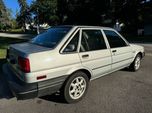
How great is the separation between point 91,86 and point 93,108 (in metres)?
1.27

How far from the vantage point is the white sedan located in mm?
3654

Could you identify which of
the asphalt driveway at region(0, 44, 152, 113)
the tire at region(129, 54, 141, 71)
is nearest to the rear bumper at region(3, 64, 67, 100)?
the asphalt driveway at region(0, 44, 152, 113)

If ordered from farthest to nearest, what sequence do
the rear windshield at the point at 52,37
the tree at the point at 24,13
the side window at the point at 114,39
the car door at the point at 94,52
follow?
the tree at the point at 24,13 < the side window at the point at 114,39 < the car door at the point at 94,52 < the rear windshield at the point at 52,37

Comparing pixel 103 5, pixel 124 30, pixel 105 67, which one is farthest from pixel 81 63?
pixel 124 30

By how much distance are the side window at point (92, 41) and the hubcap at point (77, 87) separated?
0.70 meters

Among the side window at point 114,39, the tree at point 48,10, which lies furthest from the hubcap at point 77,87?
the tree at point 48,10

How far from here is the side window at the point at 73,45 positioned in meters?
4.13

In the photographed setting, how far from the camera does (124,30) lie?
1555 inches

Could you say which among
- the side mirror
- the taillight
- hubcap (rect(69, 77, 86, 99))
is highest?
the side mirror

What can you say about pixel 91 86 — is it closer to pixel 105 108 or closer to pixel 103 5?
pixel 105 108

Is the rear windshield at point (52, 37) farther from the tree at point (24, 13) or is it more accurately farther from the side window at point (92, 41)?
the tree at point (24, 13)

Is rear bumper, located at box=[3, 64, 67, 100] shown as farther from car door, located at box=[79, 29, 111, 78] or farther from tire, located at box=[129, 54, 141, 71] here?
tire, located at box=[129, 54, 141, 71]

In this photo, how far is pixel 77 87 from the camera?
4367mm

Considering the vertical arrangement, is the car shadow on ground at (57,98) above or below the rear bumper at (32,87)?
below
